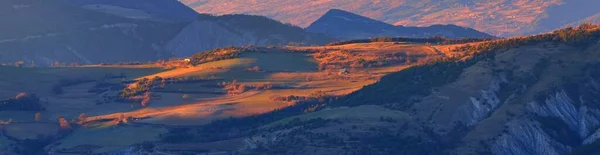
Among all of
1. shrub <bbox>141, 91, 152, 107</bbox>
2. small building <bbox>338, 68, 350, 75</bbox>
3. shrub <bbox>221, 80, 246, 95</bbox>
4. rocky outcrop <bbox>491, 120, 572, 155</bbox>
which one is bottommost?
rocky outcrop <bbox>491, 120, 572, 155</bbox>

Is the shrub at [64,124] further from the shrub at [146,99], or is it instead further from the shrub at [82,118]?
the shrub at [146,99]

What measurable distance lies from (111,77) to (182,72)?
28.1ft

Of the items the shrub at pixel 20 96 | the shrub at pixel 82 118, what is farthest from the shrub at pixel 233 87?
the shrub at pixel 20 96

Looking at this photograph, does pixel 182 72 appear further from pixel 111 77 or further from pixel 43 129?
pixel 43 129

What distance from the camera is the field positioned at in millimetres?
121688

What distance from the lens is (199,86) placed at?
139750 mm

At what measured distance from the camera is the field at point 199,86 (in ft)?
399

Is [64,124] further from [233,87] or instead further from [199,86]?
[233,87]

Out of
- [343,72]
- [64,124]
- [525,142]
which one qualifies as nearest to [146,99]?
[64,124]

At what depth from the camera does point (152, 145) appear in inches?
4397

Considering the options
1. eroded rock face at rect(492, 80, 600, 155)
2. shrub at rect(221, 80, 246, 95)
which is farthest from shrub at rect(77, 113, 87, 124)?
eroded rock face at rect(492, 80, 600, 155)

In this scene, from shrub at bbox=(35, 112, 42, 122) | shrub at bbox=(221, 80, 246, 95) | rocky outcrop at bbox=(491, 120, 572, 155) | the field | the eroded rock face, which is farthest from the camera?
shrub at bbox=(221, 80, 246, 95)

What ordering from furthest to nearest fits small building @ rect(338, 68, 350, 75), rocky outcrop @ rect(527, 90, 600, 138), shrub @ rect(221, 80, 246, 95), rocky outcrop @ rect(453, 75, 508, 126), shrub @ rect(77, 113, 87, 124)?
small building @ rect(338, 68, 350, 75), shrub @ rect(221, 80, 246, 95), shrub @ rect(77, 113, 87, 124), rocky outcrop @ rect(453, 75, 508, 126), rocky outcrop @ rect(527, 90, 600, 138)

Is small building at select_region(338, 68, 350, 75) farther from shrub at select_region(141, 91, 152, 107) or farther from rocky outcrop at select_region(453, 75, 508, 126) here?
rocky outcrop at select_region(453, 75, 508, 126)
